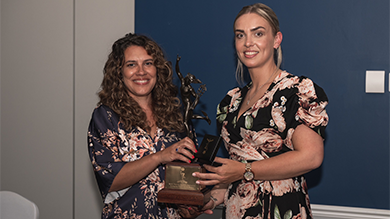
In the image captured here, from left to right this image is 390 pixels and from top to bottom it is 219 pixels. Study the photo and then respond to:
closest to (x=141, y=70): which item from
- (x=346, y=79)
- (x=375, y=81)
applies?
(x=346, y=79)

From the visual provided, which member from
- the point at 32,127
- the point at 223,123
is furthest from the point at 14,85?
the point at 223,123

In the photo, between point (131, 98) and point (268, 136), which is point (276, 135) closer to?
point (268, 136)

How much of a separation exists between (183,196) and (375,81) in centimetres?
138

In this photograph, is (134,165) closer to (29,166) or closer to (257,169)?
(257,169)

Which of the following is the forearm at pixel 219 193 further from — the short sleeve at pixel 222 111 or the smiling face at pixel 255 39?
the smiling face at pixel 255 39

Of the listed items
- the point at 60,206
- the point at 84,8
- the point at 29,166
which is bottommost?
the point at 60,206

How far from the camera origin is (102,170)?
166cm

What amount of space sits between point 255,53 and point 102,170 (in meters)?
0.93

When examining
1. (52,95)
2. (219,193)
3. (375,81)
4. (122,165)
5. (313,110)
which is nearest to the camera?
(313,110)

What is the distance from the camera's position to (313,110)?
4.56 ft

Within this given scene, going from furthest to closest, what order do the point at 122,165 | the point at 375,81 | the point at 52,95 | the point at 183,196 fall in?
the point at 52,95 → the point at 375,81 → the point at 122,165 → the point at 183,196

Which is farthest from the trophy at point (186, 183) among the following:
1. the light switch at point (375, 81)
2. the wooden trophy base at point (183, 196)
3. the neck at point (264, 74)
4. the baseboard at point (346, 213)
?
the light switch at point (375, 81)

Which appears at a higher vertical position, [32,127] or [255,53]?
[255,53]

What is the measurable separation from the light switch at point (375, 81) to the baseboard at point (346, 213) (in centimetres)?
73
